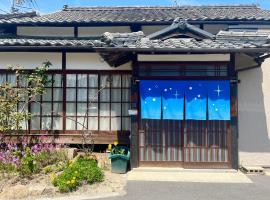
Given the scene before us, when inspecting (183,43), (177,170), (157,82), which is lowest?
(177,170)

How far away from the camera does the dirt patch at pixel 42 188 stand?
7.67m

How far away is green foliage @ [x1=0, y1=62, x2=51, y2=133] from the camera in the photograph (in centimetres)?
1007

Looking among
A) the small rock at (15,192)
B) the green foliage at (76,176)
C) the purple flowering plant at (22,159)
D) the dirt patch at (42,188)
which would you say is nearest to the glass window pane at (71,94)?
the purple flowering plant at (22,159)

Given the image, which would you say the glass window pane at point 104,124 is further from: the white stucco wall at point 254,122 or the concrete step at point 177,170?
the white stucco wall at point 254,122

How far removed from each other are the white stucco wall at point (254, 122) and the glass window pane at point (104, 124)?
4.67 m

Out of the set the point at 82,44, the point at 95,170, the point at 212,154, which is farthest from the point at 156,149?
the point at 82,44

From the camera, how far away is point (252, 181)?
29.9 feet

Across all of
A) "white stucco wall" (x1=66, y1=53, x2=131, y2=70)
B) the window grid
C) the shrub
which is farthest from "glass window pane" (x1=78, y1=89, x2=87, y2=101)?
the shrub

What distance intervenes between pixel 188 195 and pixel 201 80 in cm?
387

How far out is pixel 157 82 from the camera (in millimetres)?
10156

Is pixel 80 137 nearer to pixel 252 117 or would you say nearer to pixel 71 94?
pixel 71 94

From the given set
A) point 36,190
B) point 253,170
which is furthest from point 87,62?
point 253,170

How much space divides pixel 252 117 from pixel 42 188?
24.0 ft

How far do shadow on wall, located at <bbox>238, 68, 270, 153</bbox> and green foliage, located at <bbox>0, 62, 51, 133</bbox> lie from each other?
696 cm
